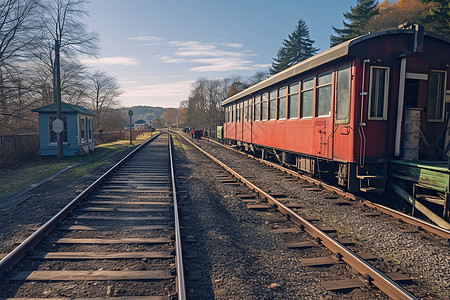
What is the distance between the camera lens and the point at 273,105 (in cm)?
1187

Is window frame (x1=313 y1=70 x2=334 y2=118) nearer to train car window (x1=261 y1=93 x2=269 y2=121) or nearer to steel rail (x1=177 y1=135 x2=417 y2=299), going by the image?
steel rail (x1=177 y1=135 x2=417 y2=299)

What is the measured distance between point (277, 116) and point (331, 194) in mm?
4355

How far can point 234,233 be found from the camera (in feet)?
17.4

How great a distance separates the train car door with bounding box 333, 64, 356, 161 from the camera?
6739 mm

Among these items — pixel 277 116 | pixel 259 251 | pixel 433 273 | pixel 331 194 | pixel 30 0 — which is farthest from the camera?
pixel 30 0

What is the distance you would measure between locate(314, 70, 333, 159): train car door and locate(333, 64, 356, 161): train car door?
0.74ft

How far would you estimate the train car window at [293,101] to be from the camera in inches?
379

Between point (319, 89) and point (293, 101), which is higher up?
point (319, 89)

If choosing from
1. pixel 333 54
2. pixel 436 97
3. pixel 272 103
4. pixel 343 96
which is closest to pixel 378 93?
pixel 343 96

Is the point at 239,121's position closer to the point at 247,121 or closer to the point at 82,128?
the point at 247,121

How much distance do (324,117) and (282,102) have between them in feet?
10.6

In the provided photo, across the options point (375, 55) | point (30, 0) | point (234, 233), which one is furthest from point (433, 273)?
point (30, 0)

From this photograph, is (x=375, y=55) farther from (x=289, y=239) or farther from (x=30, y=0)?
(x=30, y=0)

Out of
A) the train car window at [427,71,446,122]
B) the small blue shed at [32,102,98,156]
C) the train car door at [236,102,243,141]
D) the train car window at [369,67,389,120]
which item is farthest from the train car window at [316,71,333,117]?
the small blue shed at [32,102,98,156]
